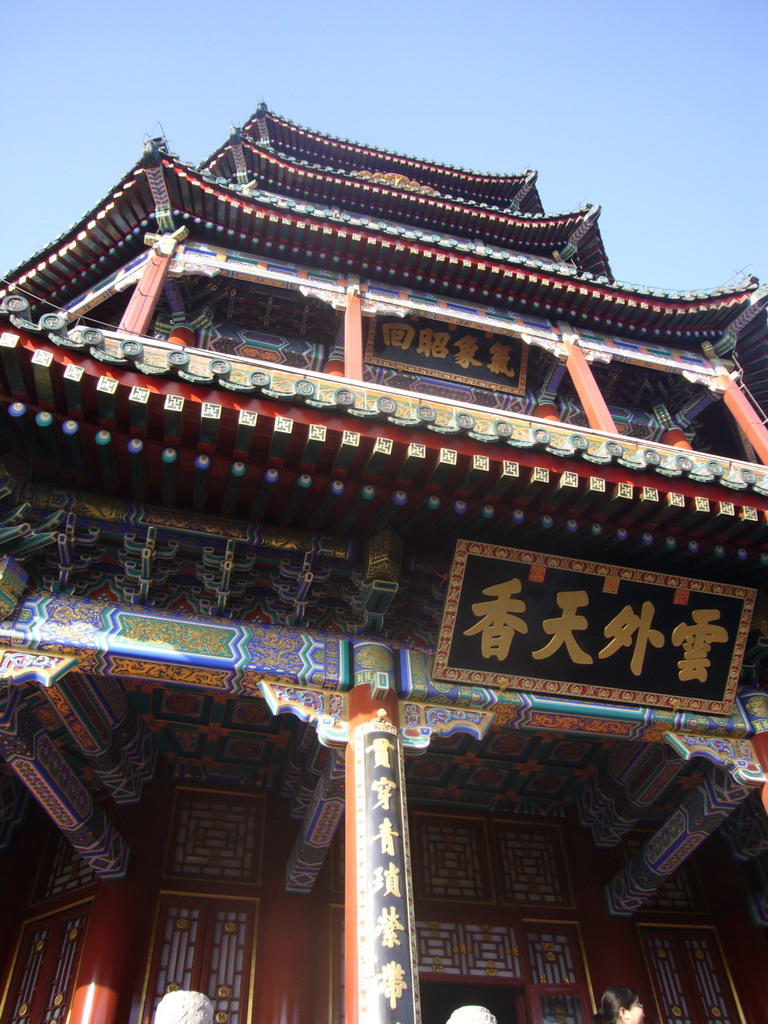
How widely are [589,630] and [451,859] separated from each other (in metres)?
3.25

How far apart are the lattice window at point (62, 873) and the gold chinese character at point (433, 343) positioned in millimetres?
7138

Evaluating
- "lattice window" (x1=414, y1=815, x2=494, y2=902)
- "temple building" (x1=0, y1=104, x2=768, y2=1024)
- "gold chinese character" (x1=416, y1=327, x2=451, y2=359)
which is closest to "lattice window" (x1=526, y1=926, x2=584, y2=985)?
"temple building" (x1=0, y1=104, x2=768, y2=1024)

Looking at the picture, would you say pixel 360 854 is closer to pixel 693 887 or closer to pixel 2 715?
pixel 2 715

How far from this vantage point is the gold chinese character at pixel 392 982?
156 inches

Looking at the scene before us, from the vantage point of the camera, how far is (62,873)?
22.9ft

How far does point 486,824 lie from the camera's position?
793 centimetres

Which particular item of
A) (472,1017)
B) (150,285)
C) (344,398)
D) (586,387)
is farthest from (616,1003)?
(150,285)

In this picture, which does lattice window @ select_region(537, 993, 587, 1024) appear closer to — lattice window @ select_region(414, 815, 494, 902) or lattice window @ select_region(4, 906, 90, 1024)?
lattice window @ select_region(414, 815, 494, 902)

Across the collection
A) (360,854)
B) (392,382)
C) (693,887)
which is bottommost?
(360,854)

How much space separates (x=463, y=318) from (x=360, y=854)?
22.2 ft

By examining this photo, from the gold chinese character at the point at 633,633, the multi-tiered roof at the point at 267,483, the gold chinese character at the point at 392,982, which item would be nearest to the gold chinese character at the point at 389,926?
the gold chinese character at the point at 392,982

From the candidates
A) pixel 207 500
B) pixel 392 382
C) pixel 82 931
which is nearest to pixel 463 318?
pixel 392 382

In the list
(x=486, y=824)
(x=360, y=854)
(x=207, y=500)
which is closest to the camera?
(x=360, y=854)

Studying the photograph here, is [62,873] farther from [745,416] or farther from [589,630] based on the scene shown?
[745,416]
